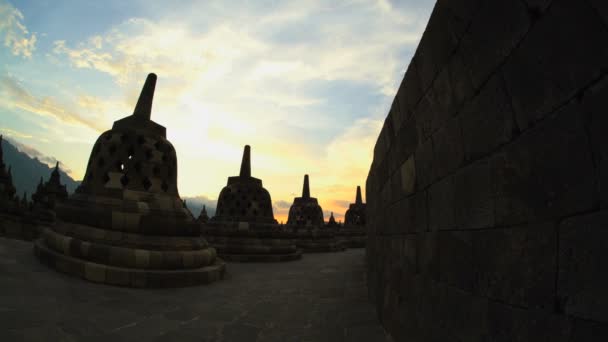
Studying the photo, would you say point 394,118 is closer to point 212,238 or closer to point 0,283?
point 0,283

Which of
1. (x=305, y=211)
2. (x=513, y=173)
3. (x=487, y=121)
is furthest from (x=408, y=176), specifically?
(x=305, y=211)

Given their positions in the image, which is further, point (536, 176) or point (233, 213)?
point (233, 213)

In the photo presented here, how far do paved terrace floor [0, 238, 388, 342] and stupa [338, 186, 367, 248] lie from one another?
18.2 meters

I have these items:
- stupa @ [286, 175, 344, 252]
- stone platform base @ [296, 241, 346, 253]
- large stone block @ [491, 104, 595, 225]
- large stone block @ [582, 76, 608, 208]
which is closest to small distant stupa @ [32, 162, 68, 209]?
stupa @ [286, 175, 344, 252]

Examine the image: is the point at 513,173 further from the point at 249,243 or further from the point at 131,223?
the point at 249,243

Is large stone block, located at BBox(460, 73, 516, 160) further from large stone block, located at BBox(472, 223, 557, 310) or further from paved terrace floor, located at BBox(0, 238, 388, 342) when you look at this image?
paved terrace floor, located at BBox(0, 238, 388, 342)

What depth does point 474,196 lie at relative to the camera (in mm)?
1752

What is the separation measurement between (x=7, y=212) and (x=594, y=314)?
2322 cm

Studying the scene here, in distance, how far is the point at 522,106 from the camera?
4.50 feet

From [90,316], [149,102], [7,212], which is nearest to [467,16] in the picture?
[90,316]

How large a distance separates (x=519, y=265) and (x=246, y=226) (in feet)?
39.6

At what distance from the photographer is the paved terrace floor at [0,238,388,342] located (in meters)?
3.22

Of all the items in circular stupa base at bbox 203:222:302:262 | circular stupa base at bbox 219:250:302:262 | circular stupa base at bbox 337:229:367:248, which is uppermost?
circular stupa base at bbox 203:222:302:262

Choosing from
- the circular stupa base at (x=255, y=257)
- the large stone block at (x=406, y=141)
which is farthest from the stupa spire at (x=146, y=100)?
the large stone block at (x=406, y=141)
